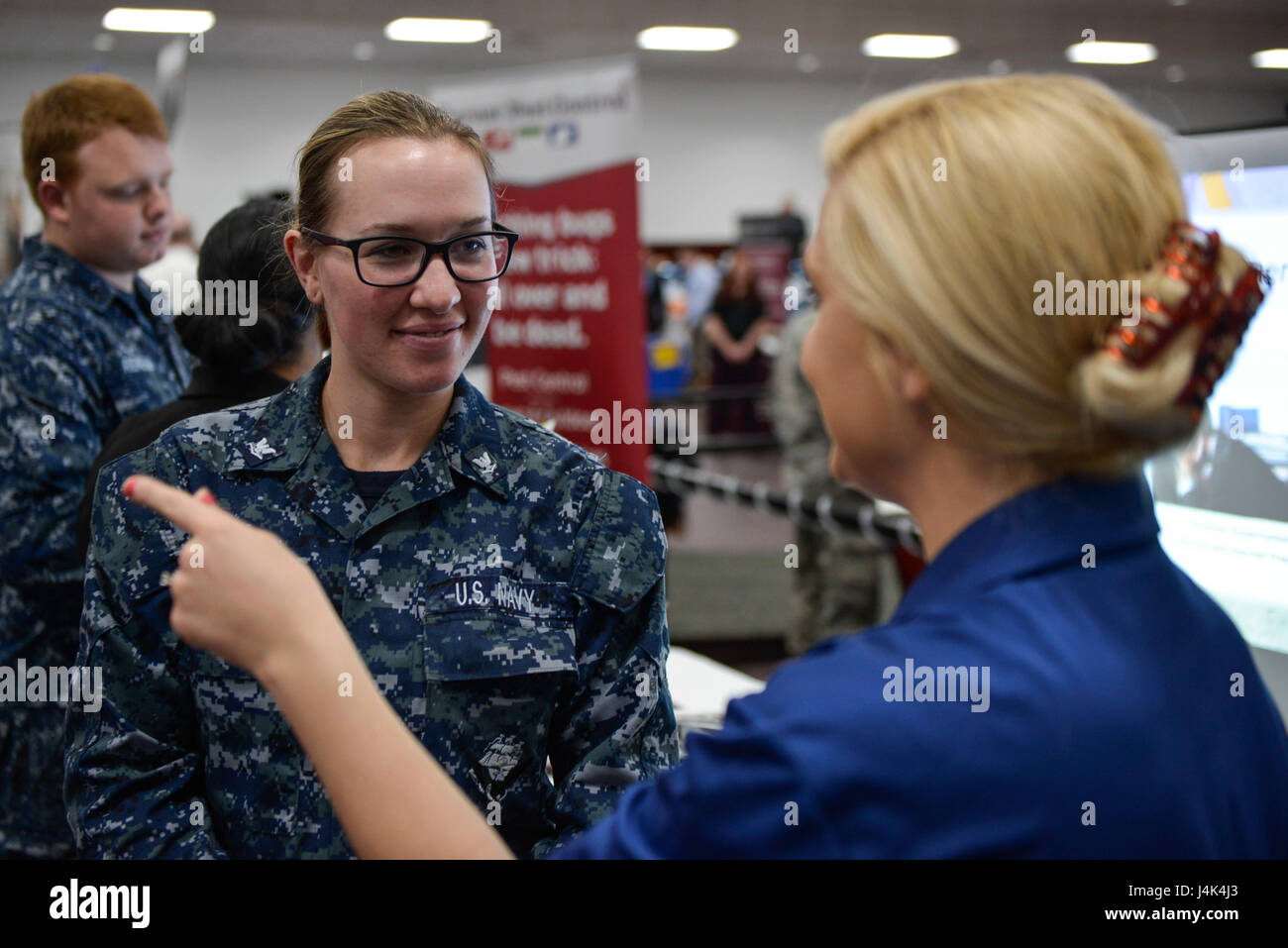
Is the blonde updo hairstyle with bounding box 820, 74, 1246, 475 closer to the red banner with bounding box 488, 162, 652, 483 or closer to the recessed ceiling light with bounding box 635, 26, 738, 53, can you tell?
the red banner with bounding box 488, 162, 652, 483

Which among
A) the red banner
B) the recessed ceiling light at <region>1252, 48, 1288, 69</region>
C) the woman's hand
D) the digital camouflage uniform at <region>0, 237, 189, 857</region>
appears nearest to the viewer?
the woman's hand

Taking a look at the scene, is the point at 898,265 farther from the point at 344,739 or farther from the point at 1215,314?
the point at 344,739

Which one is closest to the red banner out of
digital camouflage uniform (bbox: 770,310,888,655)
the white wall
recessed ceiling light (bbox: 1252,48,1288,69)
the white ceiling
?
digital camouflage uniform (bbox: 770,310,888,655)

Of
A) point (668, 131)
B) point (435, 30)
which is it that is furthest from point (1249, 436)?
point (668, 131)

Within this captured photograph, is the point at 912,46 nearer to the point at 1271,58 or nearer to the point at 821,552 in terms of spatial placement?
the point at 1271,58

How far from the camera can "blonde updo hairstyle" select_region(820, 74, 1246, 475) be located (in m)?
0.75

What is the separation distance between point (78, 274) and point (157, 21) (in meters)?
8.11

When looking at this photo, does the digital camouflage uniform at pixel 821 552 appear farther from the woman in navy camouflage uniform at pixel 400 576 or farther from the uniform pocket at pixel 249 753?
the uniform pocket at pixel 249 753

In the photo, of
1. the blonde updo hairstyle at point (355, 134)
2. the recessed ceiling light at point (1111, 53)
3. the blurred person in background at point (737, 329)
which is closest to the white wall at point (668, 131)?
the recessed ceiling light at point (1111, 53)

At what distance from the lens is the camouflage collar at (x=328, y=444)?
4.16 feet

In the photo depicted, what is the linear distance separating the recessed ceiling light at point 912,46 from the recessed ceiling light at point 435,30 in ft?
11.3

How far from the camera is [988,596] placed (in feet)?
2.54

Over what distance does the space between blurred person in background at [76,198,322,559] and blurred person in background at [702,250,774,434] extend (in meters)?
9.63

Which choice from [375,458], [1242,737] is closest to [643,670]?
[375,458]
